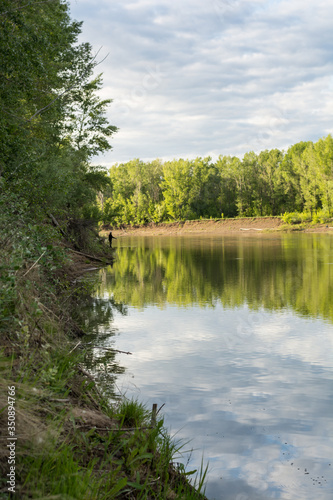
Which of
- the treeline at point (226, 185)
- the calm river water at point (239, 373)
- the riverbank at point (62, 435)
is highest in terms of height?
the treeline at point (226, 185)

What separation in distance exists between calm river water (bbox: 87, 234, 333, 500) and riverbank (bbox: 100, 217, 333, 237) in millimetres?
59844

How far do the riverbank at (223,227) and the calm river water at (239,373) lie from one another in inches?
2356

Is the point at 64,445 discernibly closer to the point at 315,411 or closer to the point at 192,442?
the point at 192,442

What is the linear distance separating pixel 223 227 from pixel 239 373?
8710cm

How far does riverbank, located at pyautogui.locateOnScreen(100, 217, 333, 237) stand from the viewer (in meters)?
80.1

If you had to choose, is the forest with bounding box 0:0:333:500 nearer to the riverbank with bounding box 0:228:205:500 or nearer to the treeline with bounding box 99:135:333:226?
the riverbank with bounding box 0:228:205:500

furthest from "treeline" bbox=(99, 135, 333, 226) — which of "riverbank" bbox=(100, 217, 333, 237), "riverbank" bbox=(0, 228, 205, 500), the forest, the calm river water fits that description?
"riverbank" bbox=(0, 228, 205, 500)

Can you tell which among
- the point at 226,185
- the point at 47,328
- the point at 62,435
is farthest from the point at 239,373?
the point at 226,185

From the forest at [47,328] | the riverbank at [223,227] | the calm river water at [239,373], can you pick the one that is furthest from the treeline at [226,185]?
the calm river water at [239,373]

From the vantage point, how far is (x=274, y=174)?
97.1m

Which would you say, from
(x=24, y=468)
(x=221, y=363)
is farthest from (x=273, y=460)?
(x=221, y=363)

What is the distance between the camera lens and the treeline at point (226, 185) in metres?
87.1

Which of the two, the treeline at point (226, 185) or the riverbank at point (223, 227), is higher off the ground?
the treeline at point (226, 185)

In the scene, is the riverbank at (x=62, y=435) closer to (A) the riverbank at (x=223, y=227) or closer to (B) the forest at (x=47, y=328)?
(B) the forest at (x=47, y=328)
